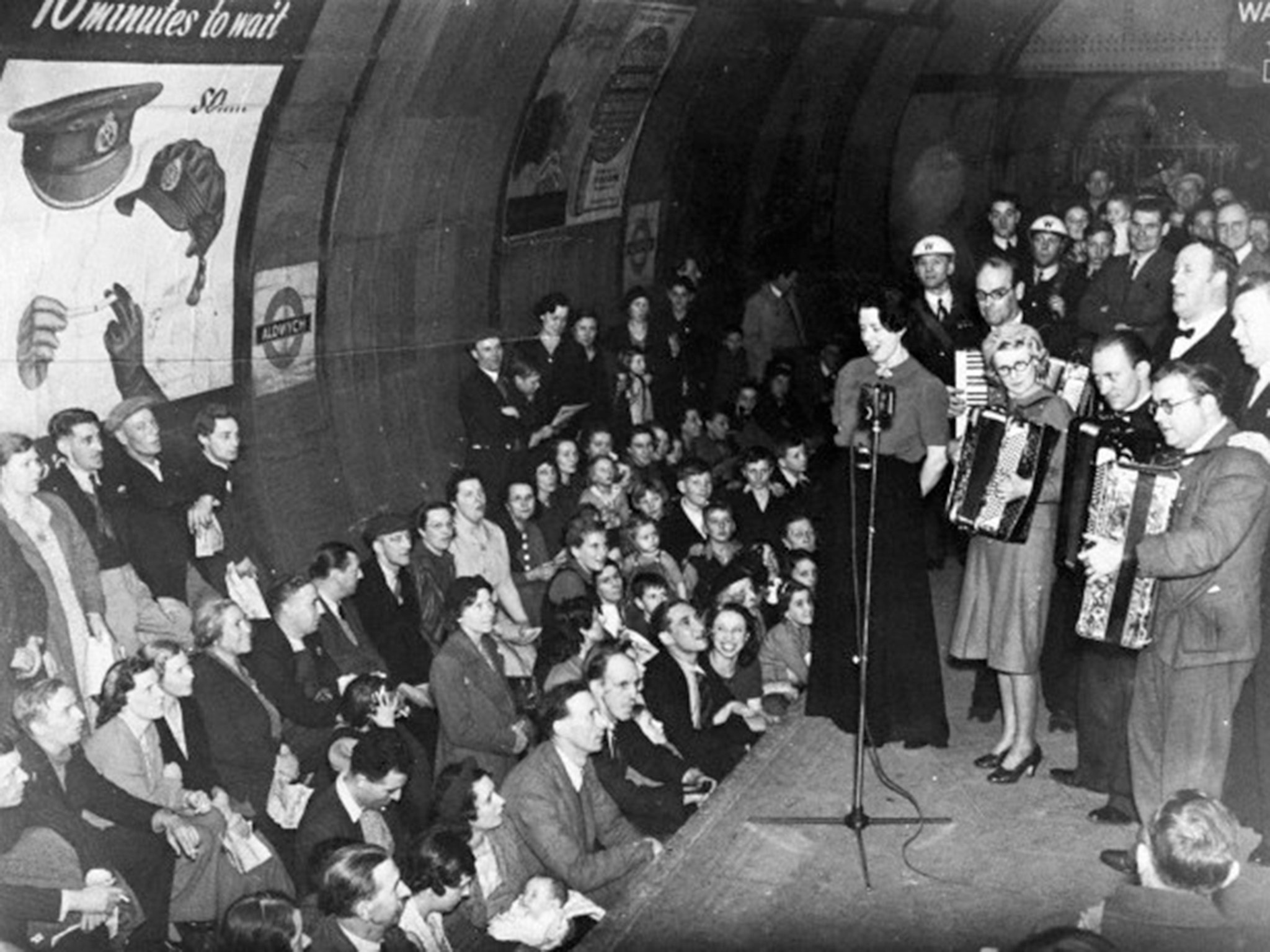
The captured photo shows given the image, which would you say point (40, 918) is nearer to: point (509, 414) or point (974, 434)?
point (974, 434)

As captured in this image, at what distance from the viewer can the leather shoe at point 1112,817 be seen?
6.40m

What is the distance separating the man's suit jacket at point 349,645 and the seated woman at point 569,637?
74 centimetres

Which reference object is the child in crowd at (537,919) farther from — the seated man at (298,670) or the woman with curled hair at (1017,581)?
the woman with curled hair at (1017,581)

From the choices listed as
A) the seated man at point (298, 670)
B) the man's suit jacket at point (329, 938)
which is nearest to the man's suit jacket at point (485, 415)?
the seated man at point (298, 670)

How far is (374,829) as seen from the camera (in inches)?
241

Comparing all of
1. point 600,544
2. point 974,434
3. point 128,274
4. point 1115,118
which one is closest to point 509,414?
point 600,544

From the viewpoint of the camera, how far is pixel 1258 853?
19.5ft

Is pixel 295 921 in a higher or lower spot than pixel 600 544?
lower

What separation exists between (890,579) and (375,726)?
2.09m

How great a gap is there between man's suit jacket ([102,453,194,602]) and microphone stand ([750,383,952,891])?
281 centimetres

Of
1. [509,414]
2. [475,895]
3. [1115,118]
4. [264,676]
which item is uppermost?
[1115,118]

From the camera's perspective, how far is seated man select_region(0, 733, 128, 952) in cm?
548

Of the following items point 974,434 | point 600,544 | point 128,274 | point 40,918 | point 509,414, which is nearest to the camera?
point 40,918

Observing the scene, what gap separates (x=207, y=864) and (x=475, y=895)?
3.03 feet
